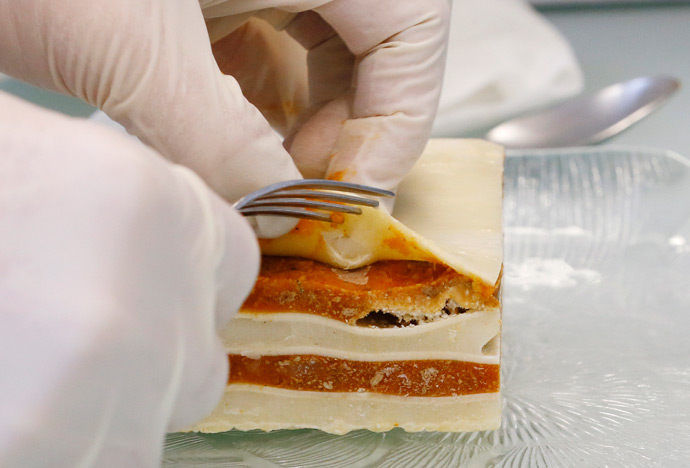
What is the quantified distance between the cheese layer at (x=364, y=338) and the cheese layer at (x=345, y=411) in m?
0.08

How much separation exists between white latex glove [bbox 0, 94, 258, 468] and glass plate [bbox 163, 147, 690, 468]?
720 millimetres

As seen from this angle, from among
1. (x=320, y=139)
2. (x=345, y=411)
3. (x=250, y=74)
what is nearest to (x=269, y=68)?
(x=250, y=74)

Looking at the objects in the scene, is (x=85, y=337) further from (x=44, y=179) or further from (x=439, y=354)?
(x=439, y=354)

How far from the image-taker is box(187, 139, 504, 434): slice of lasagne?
4.13ft

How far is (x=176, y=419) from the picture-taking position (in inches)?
30.5

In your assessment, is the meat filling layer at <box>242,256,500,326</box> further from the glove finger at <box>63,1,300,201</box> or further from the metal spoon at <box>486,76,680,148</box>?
the metal spoon at <box>486,76,680,148</box>

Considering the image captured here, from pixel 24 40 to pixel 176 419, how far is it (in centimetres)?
63

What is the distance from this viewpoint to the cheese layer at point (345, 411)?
133 centimetres

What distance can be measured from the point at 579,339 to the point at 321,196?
0.79m

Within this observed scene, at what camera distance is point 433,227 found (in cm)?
142

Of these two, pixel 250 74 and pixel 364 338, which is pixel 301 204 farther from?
pixel 250 74

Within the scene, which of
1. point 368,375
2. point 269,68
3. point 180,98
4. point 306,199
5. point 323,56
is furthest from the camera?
point 269,68

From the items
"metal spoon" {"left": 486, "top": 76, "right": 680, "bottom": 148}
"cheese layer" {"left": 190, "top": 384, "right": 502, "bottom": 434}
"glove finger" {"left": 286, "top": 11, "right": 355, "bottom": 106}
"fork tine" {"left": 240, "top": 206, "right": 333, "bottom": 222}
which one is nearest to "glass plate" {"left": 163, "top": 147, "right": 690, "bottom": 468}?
"cheese layer" {"left": 190, "top": 384, "right": 502, "bottom": 434}

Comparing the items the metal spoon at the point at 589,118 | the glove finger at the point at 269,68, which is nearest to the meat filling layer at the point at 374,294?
the glove finger at the point at 269,68
